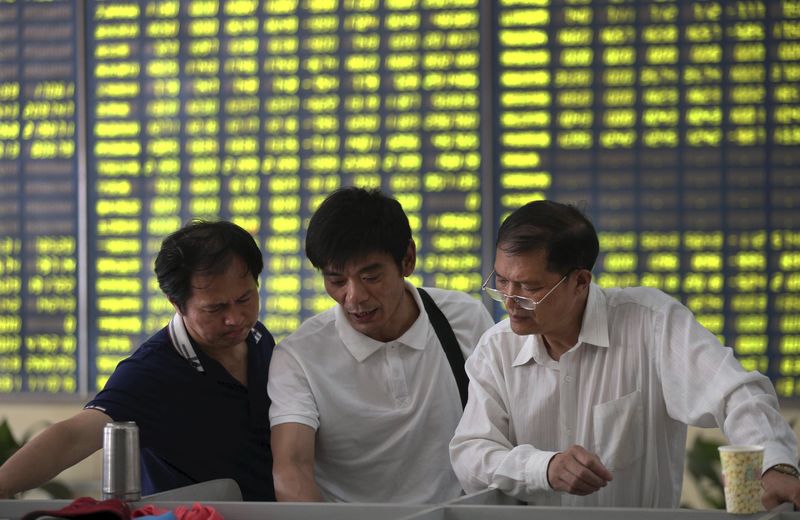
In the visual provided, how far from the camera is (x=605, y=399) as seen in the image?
7.39 feet

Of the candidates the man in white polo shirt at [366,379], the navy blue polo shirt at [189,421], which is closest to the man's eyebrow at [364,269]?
the man in white polo shirt at [366,379]

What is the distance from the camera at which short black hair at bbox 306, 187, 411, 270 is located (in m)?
2.34

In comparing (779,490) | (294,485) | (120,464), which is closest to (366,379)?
(294,485)

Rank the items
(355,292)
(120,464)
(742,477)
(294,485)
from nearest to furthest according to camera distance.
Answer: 1. (742,477)
2. (120,464)
3. (294,485)
4. (355,292)

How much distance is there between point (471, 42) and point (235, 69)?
0.79m

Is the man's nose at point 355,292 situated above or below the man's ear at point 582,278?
below

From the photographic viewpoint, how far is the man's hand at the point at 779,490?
1800 mm

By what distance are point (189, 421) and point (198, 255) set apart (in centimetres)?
36

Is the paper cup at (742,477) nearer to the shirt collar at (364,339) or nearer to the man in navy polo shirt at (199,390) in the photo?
the shirt collar at (364,339)

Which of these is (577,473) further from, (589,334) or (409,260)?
(409,260)

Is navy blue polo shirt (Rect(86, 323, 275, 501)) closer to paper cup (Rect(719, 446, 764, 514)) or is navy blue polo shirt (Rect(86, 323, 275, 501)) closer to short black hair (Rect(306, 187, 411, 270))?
short black hair (Rect(306, 187, 411, 270))

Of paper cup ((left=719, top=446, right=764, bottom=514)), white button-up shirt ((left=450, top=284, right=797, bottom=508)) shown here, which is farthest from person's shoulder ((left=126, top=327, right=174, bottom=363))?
paper cup ((left=719, top=446, right=764, bottom=514))

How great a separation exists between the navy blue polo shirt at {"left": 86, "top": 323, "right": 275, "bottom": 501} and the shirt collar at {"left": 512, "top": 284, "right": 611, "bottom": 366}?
0.60m

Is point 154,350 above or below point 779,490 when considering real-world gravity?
above
